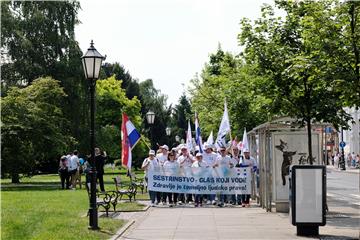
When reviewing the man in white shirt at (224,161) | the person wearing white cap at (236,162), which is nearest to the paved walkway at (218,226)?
the person wearing white cap at (236,162)

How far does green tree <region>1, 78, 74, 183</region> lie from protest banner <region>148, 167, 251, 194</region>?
15.5 metres

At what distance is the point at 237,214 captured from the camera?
2103cm

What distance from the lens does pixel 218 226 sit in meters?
17.4

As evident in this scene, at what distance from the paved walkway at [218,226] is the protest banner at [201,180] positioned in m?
2.71

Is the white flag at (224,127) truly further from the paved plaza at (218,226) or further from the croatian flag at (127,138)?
the paved plaza at (218,226)

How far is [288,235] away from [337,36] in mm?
4349

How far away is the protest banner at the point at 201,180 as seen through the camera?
83.0 feet

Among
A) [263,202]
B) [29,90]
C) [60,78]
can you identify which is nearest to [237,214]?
[263,202]

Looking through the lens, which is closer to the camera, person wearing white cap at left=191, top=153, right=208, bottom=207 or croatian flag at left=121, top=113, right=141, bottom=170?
person wearing white cap at left=191, top=153, right=208, bottom=207

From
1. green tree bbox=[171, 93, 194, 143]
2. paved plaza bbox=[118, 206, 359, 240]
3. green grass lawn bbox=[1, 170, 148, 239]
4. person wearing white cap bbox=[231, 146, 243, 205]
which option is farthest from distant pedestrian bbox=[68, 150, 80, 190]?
green tree bbox=[171, 93, 194, 143]

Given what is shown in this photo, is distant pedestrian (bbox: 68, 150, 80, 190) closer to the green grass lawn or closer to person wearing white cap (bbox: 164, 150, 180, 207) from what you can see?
the green grass lawn

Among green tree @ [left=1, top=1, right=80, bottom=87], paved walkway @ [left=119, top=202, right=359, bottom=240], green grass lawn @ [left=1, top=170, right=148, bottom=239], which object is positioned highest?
green tree @ [left=1, top=1, right=80, bottom=87]

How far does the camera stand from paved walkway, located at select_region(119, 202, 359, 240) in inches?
605

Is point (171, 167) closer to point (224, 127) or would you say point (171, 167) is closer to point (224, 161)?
point (224, 161)
